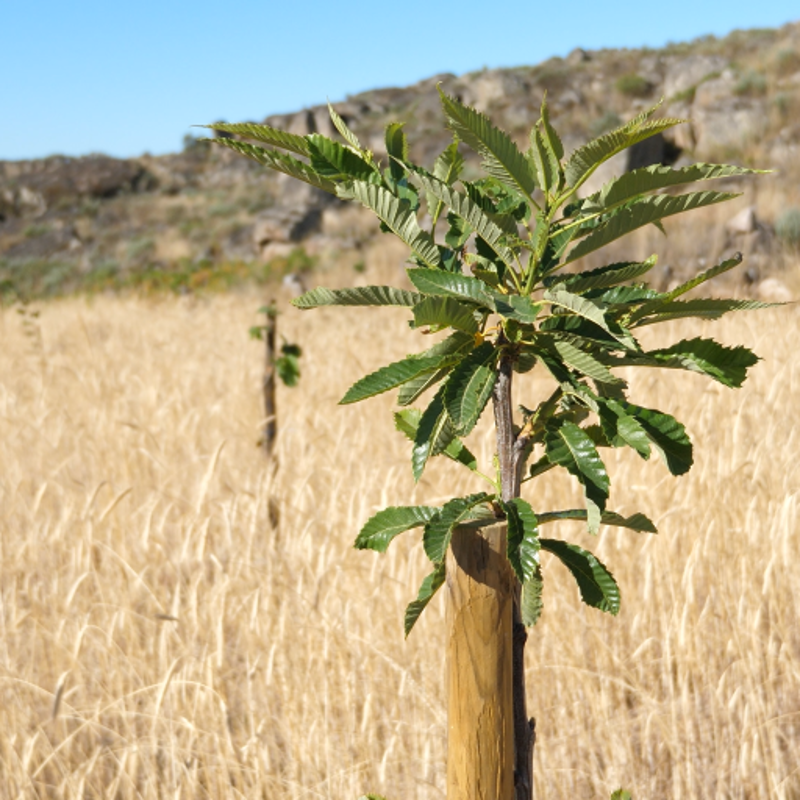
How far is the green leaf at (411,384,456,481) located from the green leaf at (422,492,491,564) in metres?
0.04

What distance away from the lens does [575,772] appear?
1870 mm

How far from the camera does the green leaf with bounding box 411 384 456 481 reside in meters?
0.75

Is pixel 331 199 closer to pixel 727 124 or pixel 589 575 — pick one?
pixel 727 124

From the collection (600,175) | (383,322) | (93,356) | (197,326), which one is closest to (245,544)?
(93,356)

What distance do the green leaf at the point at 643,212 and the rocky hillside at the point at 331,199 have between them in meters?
8.86

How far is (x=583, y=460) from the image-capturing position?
2.36 ft

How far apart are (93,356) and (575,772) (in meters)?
5.29

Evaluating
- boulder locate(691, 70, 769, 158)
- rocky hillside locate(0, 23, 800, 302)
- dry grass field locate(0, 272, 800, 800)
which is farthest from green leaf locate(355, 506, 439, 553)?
boulder locate(691, 70, 769, 158)

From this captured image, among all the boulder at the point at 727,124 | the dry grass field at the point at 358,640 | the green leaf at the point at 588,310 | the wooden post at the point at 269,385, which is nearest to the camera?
the green leaf at the point at 588,310

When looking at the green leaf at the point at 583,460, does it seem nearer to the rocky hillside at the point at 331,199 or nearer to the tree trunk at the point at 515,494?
the tree trunk at the point at 515,494

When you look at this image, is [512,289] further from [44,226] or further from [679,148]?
[44,226]

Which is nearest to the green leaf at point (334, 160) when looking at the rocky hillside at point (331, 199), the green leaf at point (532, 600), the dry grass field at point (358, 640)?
the green leaf at point (532, 600)

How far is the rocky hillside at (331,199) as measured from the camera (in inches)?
563

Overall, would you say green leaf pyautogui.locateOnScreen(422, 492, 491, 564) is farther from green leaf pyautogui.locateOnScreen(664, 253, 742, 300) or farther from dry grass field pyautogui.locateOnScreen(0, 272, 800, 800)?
dry grass field pyautogui.locateOnScreen(0, 272, 800, 800)
